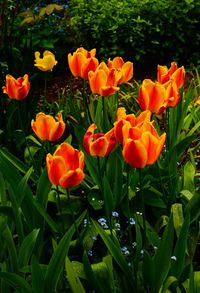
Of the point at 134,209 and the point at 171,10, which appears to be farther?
the point at 171,10

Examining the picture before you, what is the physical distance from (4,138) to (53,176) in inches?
65.0

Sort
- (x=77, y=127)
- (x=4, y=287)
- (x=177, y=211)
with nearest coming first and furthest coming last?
1. (x=4, y=287)
2. (x=177, y=211)
3. (x=77, y=127)

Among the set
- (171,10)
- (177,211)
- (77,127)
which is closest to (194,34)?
(171,10)

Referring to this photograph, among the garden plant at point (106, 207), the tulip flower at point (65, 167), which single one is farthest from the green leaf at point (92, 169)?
the tulip flower at point (65, 167)

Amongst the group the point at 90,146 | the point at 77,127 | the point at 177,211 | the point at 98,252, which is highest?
the point at 90,146

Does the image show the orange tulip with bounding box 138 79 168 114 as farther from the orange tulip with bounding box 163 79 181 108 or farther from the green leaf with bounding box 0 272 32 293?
the green leaf with bounding box 0 272 32 293

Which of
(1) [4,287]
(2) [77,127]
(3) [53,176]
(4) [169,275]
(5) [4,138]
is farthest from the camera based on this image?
(5) [4,138]

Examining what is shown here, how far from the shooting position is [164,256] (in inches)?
74.8

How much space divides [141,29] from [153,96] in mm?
3118

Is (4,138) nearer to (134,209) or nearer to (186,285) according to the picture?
(134,209)

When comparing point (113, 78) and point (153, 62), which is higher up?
point (113, 78)

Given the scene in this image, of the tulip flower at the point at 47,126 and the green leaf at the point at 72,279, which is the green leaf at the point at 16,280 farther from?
the tulip flower at the point at 47,126

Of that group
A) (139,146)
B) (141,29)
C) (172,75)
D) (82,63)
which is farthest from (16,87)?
(141,29)

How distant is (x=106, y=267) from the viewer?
6.59ft
